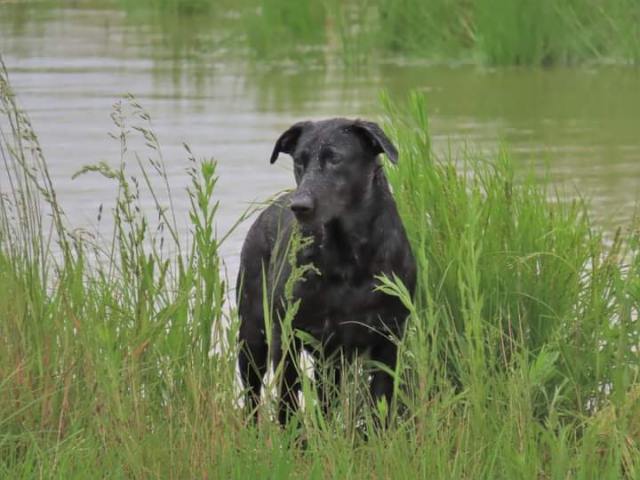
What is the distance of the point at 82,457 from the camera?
4383 millimetres

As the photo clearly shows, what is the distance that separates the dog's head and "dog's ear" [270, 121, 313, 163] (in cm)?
3

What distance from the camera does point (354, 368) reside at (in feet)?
17.5

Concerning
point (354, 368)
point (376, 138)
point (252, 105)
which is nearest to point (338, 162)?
point (376, 138)

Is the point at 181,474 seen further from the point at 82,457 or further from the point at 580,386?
the point at 580,386

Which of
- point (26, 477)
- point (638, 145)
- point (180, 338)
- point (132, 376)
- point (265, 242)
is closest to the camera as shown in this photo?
point (26, 477)

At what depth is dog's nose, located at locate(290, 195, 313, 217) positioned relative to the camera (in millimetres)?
5258

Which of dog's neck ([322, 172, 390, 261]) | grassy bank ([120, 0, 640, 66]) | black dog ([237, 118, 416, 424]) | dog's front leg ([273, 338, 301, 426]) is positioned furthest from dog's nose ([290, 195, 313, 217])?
grassy bank ([120, 0, 640, 66])

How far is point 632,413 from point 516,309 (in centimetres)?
104

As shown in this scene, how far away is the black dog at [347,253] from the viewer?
5.44 m

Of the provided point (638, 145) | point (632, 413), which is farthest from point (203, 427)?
point (638, 145)

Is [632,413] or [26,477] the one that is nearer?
[26,477]

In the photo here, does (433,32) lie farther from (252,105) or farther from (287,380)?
(287,380)

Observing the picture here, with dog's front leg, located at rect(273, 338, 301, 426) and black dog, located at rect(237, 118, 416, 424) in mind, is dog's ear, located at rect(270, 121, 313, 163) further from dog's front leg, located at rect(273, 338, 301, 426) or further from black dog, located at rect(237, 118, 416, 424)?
dog's front leg, located at rect(273, 338, 301, 426)

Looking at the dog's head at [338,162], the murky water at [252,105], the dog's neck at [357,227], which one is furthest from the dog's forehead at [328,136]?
the murky water at [252,105]
